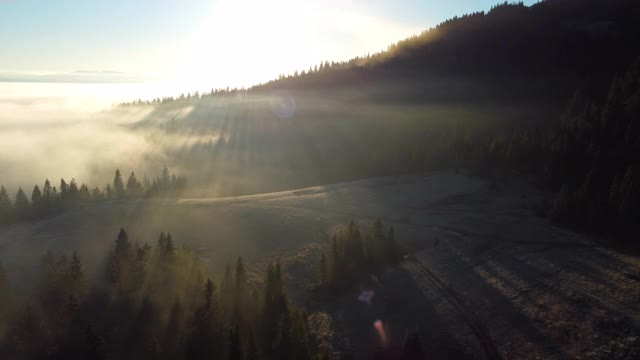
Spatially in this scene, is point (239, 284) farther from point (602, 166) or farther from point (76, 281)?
point (602, 166)

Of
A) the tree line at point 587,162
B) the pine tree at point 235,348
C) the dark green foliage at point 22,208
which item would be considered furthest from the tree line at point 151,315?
the dark green foliage at point 22,208

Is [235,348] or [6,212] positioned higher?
[235,348]

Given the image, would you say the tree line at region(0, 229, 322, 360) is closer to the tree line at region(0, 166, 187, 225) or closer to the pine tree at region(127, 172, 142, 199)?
the tree line at region(0, 166, 187, 225)

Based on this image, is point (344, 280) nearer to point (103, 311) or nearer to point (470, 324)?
point (470, 324)

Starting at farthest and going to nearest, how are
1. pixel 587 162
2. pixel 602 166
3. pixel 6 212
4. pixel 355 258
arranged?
pixel 6 212 → pixel 587 162 → pixel 602 166 → pixel 355 258

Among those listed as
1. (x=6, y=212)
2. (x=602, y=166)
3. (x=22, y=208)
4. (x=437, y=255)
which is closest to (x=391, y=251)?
(x=437, y=255)
